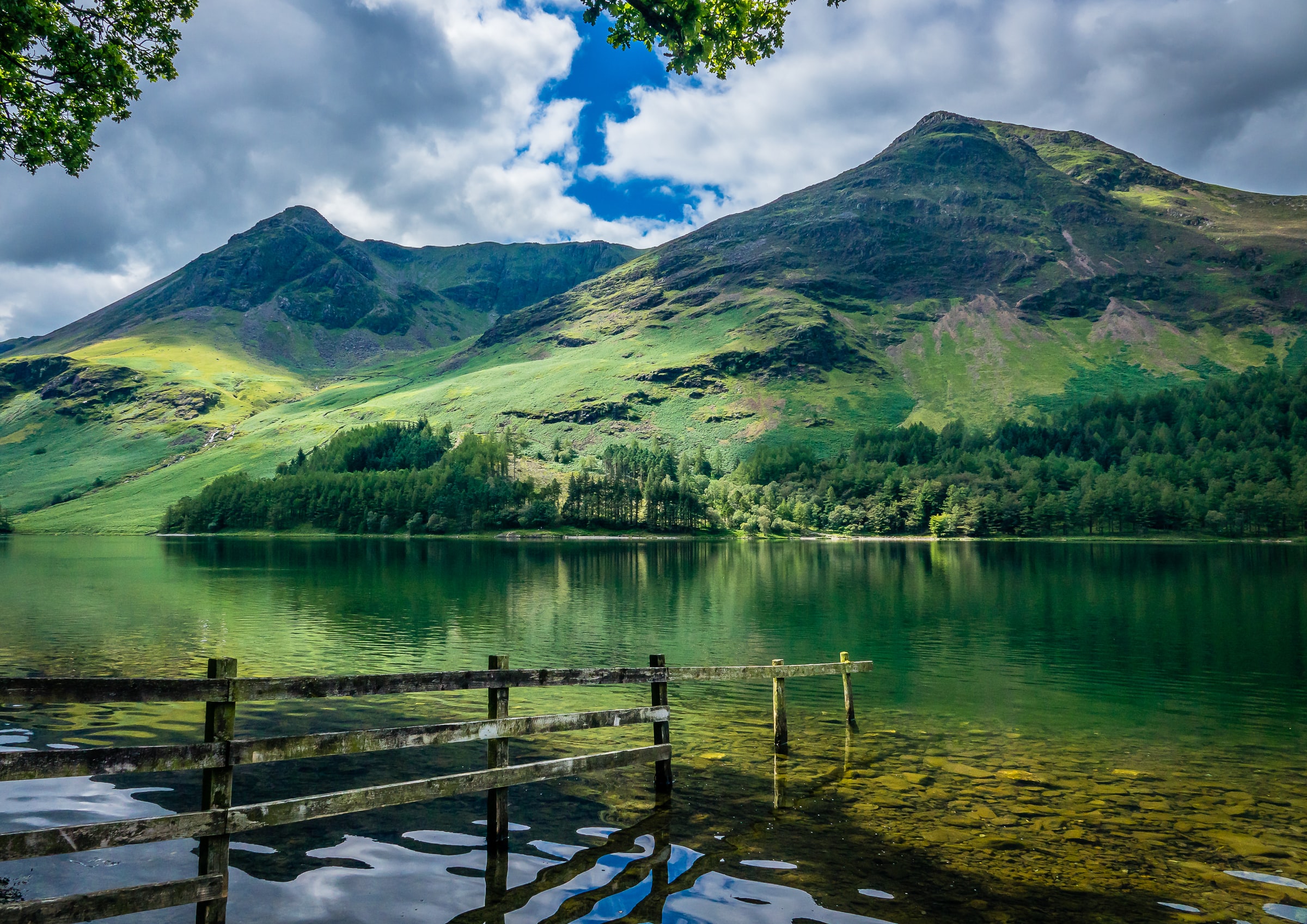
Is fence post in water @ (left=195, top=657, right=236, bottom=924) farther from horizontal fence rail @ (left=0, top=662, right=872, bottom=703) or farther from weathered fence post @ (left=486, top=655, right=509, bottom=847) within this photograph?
weathered fence post @ (left=486, top=655, right=509, bottom=847)

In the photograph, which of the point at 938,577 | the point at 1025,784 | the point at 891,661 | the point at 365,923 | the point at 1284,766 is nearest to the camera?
the point at 365,923

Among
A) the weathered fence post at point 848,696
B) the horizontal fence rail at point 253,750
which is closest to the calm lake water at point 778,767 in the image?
the weathered fence post at point 848,696

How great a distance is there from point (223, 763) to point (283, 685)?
4.31 ft

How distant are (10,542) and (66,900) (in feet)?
779

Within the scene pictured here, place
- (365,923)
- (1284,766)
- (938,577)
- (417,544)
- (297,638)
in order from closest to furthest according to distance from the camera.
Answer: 1. (365,923)
2. (1284,766)
3. (297,638)
4. (938,577)
5. (417,544)

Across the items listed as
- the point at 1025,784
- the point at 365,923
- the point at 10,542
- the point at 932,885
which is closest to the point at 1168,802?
the point at 1025,784

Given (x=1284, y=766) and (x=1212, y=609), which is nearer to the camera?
(x=1284, y=766)

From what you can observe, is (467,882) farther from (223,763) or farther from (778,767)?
(778,767)

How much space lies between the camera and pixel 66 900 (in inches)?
375

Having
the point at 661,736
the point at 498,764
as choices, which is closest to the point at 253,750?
the point at 498,764

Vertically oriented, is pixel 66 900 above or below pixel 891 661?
above

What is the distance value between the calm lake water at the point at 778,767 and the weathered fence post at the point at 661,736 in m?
0.51

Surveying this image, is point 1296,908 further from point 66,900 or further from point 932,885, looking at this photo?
Answer: point 66,900

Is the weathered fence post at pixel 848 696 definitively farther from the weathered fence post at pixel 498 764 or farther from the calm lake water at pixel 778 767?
the weathered fence post at pixel 498 764
